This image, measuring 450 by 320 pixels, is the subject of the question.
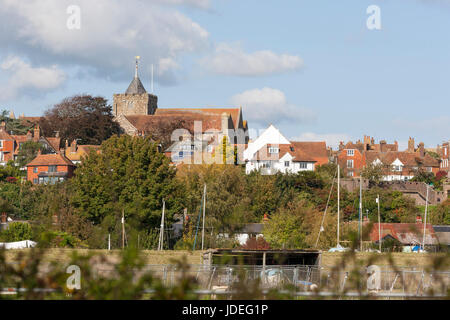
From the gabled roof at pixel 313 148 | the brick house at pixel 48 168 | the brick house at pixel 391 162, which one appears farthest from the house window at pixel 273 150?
the brick house at pixel 48 168

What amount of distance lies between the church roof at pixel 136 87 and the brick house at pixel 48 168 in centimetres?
4932

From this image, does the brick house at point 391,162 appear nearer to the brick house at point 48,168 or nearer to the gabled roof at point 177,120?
the gabled roof at point 177,120

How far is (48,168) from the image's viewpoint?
81812 mm

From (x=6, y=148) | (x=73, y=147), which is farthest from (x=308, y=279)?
(x=6, y=148)

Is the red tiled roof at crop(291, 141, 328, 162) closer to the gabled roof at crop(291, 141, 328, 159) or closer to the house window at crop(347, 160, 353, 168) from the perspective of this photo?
the gabled roof at crop(291, 141, 328, 159)

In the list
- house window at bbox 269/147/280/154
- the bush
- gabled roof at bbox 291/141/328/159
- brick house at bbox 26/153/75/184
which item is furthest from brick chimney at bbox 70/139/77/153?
the bush

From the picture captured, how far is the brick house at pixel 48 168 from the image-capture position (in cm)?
8075

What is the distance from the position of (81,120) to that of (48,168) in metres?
16.7

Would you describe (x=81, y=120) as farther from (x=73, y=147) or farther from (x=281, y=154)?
(x=281, y=154)

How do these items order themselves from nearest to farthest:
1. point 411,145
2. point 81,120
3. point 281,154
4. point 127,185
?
point 127,185
point 281,154
point 81,120
point 411,145

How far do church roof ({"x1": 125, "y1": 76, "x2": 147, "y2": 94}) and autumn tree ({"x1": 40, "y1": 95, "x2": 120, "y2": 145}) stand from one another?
29610 millimetres

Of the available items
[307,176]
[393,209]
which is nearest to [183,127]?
[307,176]

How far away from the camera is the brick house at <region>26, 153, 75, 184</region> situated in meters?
80.8
